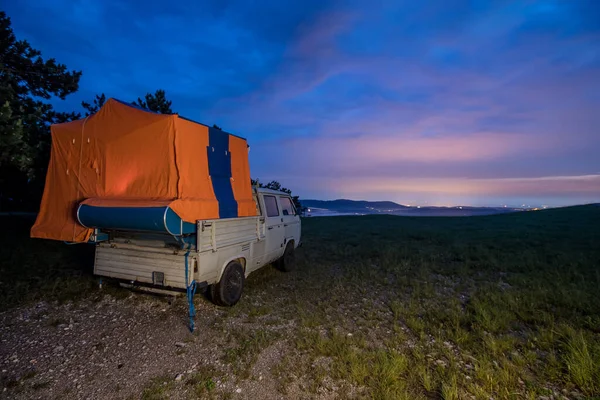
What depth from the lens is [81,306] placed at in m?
5.68

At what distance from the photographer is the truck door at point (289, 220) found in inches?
329

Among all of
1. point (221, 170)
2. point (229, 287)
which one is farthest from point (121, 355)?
point (221, 170)

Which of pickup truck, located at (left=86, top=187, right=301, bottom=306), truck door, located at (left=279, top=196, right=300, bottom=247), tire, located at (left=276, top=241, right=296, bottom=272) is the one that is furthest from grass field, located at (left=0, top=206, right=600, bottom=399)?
truck door, located at (left=279, top=196, right=300, bottom=247)

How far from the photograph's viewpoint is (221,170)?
588 cm

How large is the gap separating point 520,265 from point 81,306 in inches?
458

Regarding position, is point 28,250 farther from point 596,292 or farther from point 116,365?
point 596,292

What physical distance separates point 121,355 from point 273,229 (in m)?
4.08

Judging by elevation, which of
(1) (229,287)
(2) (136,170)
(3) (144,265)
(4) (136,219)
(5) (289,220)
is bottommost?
(1) (229,287)

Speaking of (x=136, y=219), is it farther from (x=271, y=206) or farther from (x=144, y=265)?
(x=271, y=206)

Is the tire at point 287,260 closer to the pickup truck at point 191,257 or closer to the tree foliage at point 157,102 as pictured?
the pickup truck at point 191,257

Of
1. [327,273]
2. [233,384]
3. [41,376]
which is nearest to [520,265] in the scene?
[327,273]

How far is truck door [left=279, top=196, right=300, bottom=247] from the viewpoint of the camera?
8367 mm

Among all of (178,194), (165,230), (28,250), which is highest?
(178,194)

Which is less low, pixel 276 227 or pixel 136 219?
pixel 136 219
